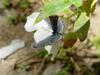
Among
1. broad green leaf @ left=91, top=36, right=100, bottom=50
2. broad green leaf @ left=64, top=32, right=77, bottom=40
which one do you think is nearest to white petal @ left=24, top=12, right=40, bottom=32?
broad green leaf @ left=64, top=32, right=77, bottom=40

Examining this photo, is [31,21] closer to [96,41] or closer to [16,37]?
[96,41]

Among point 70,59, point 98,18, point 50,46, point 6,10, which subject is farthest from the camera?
point 6,10

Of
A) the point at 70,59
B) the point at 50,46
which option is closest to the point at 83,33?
the point at 50,46

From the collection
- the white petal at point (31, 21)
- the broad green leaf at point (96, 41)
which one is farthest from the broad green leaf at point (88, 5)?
the broad green leaf at point (96, 41)

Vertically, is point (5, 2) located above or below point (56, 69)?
above

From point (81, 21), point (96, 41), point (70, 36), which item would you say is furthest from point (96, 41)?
point (81, 21)

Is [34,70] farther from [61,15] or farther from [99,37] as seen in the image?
[61,15]

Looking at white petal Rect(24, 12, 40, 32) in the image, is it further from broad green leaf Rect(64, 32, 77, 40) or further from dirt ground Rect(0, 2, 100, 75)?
dirt ground Rect(0, 2, 100, 75)

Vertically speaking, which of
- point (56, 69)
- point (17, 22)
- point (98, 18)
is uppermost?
point (17, 22)
